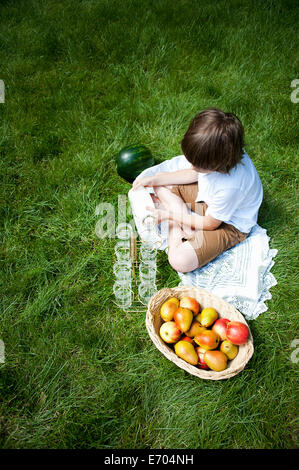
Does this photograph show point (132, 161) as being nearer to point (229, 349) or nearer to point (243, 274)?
point (243, 274)

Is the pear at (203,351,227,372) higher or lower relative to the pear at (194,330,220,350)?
lower

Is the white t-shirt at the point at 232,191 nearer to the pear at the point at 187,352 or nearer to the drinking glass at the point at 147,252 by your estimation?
the drinking glass at the point at 147,252

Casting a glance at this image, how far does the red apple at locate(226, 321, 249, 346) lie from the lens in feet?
7.00

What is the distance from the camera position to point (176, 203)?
113 inches

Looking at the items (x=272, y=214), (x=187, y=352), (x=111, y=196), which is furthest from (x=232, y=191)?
(x=111, y=196)

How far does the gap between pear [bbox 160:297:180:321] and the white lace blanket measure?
384 millimetres

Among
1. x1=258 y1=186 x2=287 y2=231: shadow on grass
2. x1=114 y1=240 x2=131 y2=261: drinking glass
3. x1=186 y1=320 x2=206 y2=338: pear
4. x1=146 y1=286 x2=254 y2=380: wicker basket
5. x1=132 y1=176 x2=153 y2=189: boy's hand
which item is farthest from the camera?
x1=258 y1=186 x2=287 y2=231: shadow on grass

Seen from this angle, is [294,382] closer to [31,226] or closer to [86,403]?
[86,403]

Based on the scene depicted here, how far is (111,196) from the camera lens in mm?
3277

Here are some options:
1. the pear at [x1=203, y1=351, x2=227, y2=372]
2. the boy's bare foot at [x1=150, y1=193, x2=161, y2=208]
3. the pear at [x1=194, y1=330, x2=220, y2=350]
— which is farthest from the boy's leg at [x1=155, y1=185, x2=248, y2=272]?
the pear at [x1=203, y1=351, x2=227, y2=372]

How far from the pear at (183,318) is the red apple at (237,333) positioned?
26 centimetres

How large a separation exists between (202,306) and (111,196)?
4.59ft

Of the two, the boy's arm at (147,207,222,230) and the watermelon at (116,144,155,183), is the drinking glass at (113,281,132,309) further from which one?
the watermelon at (116,144,155,183)

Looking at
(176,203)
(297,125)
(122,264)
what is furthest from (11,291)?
(297,125)
